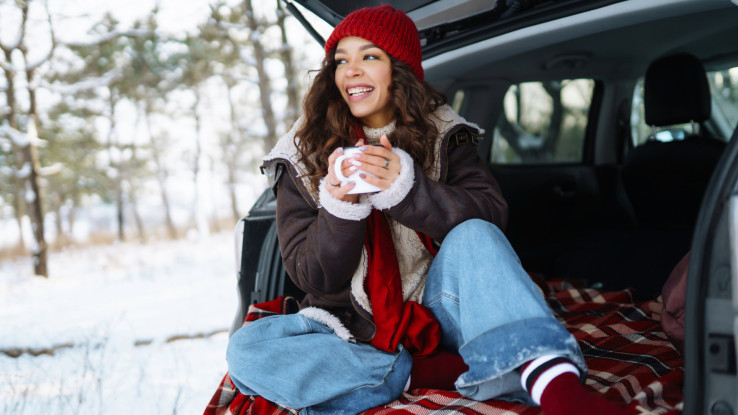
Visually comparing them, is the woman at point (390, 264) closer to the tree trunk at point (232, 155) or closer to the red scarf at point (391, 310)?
the red scarf at point (391, 310)

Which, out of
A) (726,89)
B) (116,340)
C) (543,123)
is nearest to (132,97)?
(116,340)

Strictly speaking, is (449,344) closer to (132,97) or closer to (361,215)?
(361,215)

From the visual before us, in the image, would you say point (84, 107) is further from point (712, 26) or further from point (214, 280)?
point (712, 26)

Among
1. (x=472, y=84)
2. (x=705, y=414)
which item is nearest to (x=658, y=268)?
(x=472, y=84)

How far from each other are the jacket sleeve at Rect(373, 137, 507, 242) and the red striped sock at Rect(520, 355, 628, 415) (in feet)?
1.56

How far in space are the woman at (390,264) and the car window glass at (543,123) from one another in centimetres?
129

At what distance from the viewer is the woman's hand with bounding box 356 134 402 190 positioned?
4.64 feet

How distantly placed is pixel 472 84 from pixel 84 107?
45.8 ft

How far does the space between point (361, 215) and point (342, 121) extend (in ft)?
1.53

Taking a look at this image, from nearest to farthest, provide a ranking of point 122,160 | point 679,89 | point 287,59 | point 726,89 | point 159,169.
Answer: point 679,89 → point 726,89 → point 287,59 → point 122,160 → point 159,169

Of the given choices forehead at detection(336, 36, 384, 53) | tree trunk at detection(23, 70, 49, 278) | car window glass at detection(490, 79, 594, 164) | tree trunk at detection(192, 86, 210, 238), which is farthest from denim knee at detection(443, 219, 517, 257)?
tree trunk at detection(192, 86, 210, 238)

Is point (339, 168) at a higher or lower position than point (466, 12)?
lower

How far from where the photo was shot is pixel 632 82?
316 cm

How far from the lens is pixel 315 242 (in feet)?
5.13
